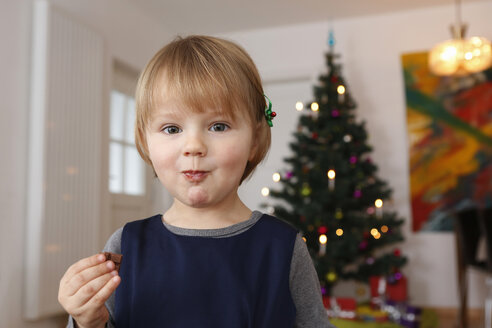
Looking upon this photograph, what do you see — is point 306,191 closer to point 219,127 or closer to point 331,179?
point 331,179

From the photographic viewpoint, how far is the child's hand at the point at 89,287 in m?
0.61

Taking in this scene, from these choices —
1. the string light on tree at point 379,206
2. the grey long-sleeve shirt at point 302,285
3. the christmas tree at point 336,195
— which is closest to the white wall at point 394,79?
the string light on tree at point 379,206

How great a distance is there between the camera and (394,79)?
473 cm

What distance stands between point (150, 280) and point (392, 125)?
170 inches

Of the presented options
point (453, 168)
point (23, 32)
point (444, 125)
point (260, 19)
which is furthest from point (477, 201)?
point (23, 32)

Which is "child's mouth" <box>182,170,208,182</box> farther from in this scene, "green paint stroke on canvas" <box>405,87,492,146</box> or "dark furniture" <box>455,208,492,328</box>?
"green paint stroke on canvas" <box>405,87,492,146</box>

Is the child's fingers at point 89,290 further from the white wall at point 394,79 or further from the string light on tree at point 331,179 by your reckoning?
the white wall at point 394,79

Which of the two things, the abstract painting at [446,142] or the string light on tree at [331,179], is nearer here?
the string light on tree at [331,179]

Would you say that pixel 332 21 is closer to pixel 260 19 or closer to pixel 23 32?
pixel 260 19

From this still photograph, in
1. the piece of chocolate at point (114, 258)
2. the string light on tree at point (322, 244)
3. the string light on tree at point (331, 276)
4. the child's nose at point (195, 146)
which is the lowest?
the string light on tree at point (331, 276)

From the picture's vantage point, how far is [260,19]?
4863 millimetres

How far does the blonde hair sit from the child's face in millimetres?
16

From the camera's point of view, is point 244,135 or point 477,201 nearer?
point 244,135

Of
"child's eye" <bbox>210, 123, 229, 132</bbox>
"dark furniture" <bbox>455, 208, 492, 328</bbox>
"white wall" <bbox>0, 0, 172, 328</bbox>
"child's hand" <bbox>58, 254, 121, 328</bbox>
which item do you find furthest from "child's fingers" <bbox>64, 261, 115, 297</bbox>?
"dark furniture" <bbox>455, 208, 492, 328</bbox>
